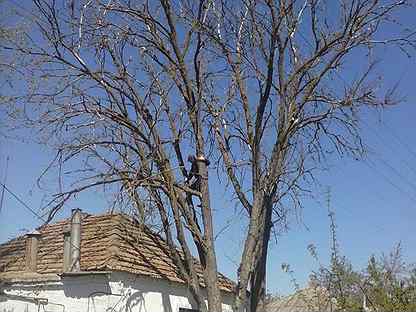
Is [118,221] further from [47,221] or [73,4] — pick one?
[73,4]

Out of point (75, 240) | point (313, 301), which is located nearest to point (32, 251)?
point (75, 240)

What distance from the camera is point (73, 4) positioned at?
1431cm

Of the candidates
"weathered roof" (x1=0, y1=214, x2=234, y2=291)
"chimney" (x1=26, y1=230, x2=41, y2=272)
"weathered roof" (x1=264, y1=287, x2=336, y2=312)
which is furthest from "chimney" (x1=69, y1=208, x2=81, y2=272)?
"weathered roof" (x1=264, y1=287, x2=336, y2=312)

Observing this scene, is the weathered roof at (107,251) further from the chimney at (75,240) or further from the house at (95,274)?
the chimney at (75,240)

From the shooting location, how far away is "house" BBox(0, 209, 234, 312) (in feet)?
46.5

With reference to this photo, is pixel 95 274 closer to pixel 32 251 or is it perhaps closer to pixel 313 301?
pixel 32 251

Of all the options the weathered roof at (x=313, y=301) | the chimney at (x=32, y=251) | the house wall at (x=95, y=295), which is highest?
the chimney at (x=32, y=251)

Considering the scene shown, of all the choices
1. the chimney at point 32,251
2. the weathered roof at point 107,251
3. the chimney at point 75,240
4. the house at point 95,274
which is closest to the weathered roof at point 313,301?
the weathered roof at point 107,251

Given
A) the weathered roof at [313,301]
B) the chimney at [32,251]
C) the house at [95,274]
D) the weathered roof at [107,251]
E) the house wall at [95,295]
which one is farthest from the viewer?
the weathered roof at [313,301]

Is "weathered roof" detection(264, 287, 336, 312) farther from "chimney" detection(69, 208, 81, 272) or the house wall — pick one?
"chimney" detection(69, 208, 81, 272)

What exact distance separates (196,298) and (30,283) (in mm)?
4046

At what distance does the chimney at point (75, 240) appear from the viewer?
14.5 m

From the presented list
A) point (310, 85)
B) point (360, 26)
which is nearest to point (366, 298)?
point (310, 85)

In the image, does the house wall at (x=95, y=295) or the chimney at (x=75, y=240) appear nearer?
the house wall at (x=95, y=295)
